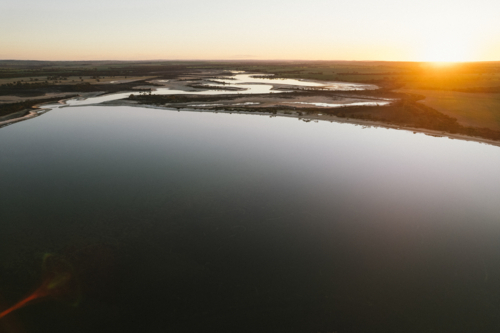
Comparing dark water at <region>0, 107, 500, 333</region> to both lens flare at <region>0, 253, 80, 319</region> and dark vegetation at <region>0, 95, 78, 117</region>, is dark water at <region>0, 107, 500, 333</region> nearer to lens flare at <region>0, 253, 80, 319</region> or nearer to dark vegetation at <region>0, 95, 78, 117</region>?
lens flare at <region>0, 253, 80, 319</region>

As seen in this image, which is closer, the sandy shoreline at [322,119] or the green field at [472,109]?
the sandy shoreline at [322,119]

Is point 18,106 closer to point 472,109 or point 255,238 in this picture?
point 255,238

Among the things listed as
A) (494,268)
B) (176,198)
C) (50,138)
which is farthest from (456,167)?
(50,138)

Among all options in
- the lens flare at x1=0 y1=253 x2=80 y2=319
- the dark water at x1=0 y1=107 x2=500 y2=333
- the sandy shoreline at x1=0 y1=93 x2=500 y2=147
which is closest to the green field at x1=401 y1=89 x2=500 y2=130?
the sandy shoreline at x1=0 y1=93 x2=500 y2=147

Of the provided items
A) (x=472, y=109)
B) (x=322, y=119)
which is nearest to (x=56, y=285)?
(x=322, y=119)

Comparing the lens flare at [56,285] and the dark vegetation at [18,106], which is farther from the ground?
the dark vegetation at [18,106]

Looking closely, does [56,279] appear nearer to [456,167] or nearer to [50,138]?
[50,138]

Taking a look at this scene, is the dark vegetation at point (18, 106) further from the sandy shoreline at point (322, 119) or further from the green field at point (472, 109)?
the green field at point (472, 109)

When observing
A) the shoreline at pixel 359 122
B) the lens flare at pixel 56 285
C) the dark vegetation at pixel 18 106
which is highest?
the dark vegetation at pixel 18 106

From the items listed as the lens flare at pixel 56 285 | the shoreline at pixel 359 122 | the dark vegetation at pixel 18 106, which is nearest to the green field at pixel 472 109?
the shoreline at pixel 359 122
